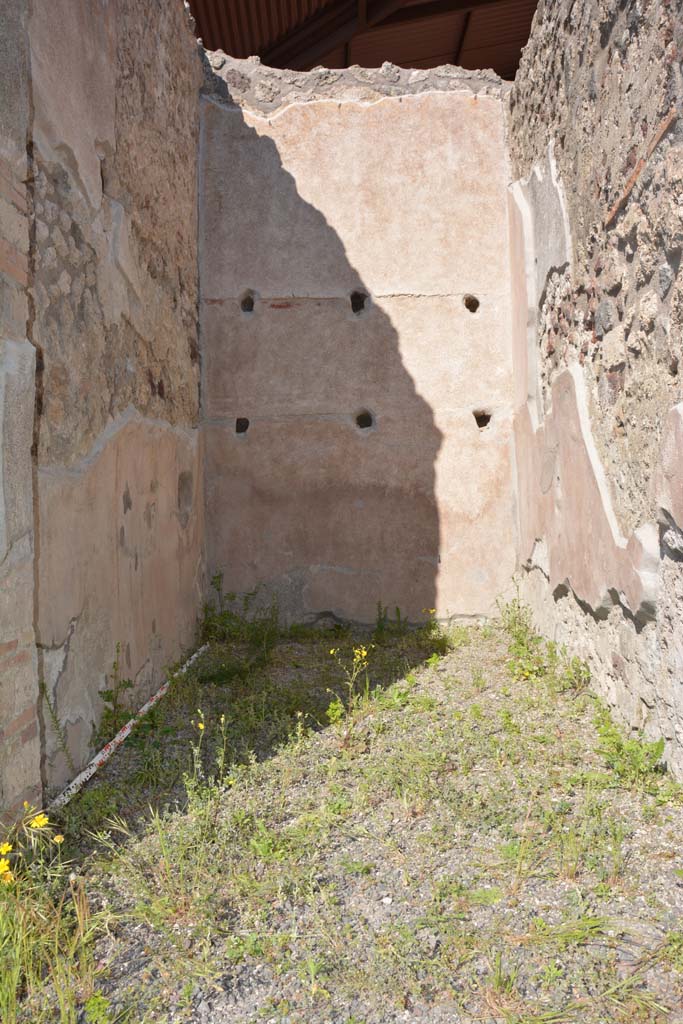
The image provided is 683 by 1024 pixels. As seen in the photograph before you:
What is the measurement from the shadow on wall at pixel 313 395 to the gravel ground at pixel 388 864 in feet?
5.21

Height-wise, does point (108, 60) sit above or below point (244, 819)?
above

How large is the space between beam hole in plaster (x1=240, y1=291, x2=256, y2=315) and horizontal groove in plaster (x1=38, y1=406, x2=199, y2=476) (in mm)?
1246

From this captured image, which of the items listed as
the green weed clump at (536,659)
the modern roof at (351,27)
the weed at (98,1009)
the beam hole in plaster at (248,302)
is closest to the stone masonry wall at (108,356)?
the beam hole in plaster at (248,302)

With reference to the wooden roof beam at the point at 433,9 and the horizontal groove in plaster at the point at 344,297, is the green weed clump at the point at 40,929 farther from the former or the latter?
the wooden roof beam at the point at 433,9

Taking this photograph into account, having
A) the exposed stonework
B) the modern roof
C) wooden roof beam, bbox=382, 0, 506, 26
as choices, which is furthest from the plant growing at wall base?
wooden roof beam, bbox=382, 0, 506, 26

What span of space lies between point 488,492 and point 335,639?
54.0 inches

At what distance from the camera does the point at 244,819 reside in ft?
7.88

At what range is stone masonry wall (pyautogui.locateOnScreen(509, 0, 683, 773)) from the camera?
99.9 inches

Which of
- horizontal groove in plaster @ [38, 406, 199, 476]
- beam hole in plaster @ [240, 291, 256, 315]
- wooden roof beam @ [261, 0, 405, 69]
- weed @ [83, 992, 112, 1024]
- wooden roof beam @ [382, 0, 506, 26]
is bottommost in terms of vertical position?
weed @ [83, 992, 112, 1024]

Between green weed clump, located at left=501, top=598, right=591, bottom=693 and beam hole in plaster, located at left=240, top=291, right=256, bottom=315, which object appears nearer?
green weed clump, located at left=501, top=598, right=591, bottom=693

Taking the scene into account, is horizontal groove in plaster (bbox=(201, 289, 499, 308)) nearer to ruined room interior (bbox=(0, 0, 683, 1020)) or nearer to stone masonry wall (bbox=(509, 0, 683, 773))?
ruined room interior (bbox=(0, 0, 683, 1020))

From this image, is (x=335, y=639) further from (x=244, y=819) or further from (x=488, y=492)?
(x=244, y=819)

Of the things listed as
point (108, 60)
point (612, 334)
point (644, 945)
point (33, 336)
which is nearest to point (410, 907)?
point (644, 945)

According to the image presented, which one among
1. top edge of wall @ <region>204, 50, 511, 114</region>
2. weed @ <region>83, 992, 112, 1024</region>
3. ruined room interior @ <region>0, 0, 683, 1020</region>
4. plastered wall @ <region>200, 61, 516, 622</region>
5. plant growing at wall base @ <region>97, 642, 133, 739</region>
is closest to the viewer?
weed @ <region>83, 992, 112, 1024</region>
